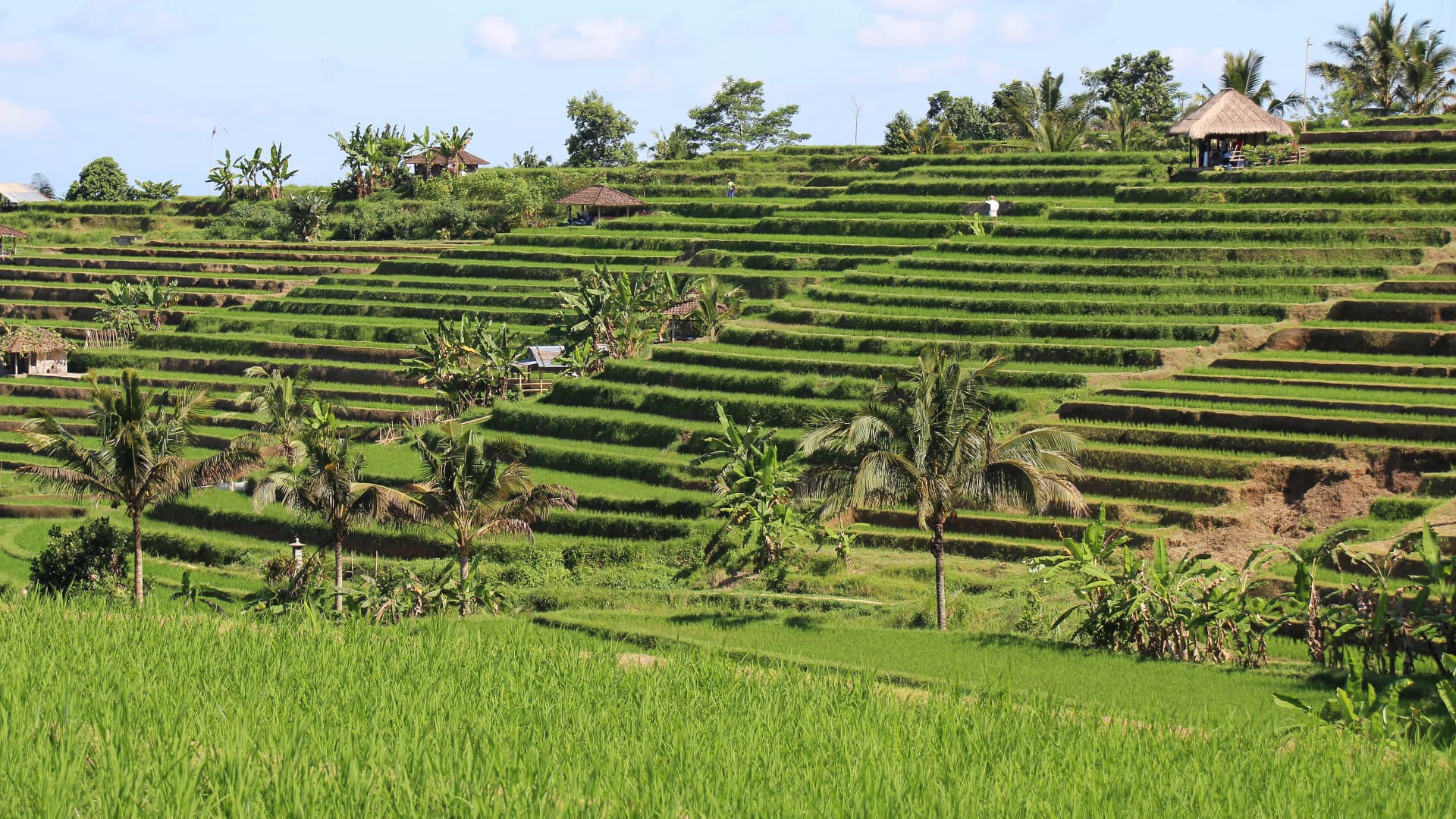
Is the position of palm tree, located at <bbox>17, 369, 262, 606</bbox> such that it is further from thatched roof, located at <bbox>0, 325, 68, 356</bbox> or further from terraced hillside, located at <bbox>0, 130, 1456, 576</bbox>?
thatched roof, located at <bbox>0, 325, 68, 356</bbox>

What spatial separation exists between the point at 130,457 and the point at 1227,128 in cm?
2781

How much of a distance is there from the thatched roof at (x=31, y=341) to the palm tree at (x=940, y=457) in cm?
2869

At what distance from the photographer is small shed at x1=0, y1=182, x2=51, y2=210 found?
6244cm

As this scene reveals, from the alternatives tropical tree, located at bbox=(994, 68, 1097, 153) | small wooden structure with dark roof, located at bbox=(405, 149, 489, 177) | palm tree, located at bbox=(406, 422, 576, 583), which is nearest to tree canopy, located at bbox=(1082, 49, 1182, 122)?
tropical tree, located at bbox=(994, 68, 1097, 153)

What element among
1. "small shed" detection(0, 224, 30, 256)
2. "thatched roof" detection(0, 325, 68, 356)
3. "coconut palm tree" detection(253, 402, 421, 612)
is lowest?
"coconut palm tree" detection(253, 402, 421, 612)

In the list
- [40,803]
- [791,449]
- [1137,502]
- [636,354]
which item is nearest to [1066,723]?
[40,803]

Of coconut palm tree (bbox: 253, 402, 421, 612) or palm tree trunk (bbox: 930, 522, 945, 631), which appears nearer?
palm tree trunk (bbox: 930, 522, 945, 631)

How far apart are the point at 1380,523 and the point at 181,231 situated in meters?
49.3

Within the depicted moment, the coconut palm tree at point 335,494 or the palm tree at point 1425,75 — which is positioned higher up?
the palm tree at point 1425,75

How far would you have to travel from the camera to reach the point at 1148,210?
34.2 metres

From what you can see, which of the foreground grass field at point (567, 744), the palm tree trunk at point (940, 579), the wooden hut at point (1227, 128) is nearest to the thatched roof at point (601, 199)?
the wooden hut at point (1227, 128)

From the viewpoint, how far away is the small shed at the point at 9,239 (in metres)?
49.8

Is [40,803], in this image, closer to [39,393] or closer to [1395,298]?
[1395,298]

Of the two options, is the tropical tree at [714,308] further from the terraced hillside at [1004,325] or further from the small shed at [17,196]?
the small shed at [17,196]
